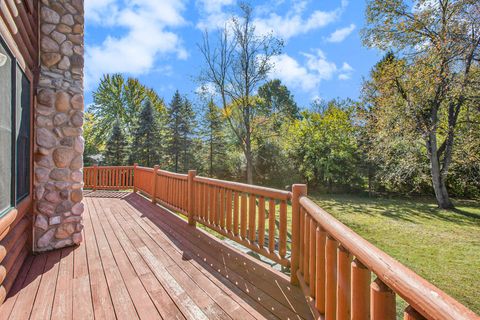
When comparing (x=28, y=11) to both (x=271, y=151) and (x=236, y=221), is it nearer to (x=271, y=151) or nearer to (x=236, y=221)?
(x=236, y=221)

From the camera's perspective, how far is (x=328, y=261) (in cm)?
139

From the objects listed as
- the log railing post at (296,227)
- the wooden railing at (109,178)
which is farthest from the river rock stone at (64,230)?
the wooden railing at (109,178)

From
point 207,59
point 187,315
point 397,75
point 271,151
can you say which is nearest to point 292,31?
point 207,59

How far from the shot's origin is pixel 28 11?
2445mm

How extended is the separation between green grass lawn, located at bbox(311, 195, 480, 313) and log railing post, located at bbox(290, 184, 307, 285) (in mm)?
2552

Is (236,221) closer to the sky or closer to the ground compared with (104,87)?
closer to the ground

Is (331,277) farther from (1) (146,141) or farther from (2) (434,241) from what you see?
(1) (146,141)

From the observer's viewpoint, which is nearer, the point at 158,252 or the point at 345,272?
the point at 345,272

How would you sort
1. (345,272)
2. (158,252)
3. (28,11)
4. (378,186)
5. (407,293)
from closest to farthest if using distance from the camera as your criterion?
1. (407,293)
2. (345,272)
3. (28,11)
4. (158,252)
5. (378,186)

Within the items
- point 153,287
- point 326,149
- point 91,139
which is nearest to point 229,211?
point 153,287

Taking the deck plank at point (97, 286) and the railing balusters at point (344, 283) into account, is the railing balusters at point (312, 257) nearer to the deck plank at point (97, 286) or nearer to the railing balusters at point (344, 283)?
the railing balusters at point (344, 283)

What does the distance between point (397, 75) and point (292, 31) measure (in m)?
4.97

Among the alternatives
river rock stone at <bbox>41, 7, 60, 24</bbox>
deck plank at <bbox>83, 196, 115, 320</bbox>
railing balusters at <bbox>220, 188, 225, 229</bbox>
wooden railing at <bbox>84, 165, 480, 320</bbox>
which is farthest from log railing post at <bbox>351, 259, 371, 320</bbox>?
river rock stone at <bbox>41, 7, 60, 24</bbox>

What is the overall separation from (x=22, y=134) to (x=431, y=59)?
11.7 m
